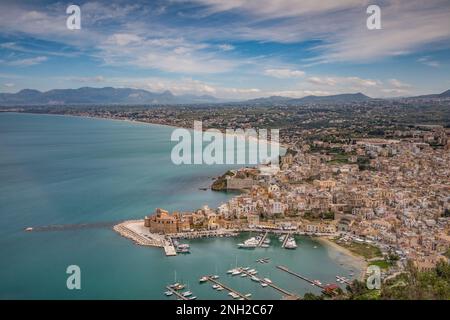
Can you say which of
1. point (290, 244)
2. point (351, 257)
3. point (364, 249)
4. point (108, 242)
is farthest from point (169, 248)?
point (364, 249)

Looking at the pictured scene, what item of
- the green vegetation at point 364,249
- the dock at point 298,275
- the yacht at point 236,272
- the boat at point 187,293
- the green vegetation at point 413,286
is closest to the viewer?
the green vegetation at point 413,286

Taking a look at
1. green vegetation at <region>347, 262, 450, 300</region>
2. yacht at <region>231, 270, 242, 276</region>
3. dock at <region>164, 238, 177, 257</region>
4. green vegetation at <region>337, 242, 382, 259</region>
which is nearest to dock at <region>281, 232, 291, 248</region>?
green vegetation at <region>337, 242, 382, 259</region>

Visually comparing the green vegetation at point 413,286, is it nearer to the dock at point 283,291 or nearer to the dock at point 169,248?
the dock at point 283,291

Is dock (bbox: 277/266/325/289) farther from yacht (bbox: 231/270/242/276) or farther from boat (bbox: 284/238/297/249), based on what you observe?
boat (bbox: 284/238/297/249)

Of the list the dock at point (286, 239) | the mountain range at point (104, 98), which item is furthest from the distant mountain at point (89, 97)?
the dock at point (286, 239)
